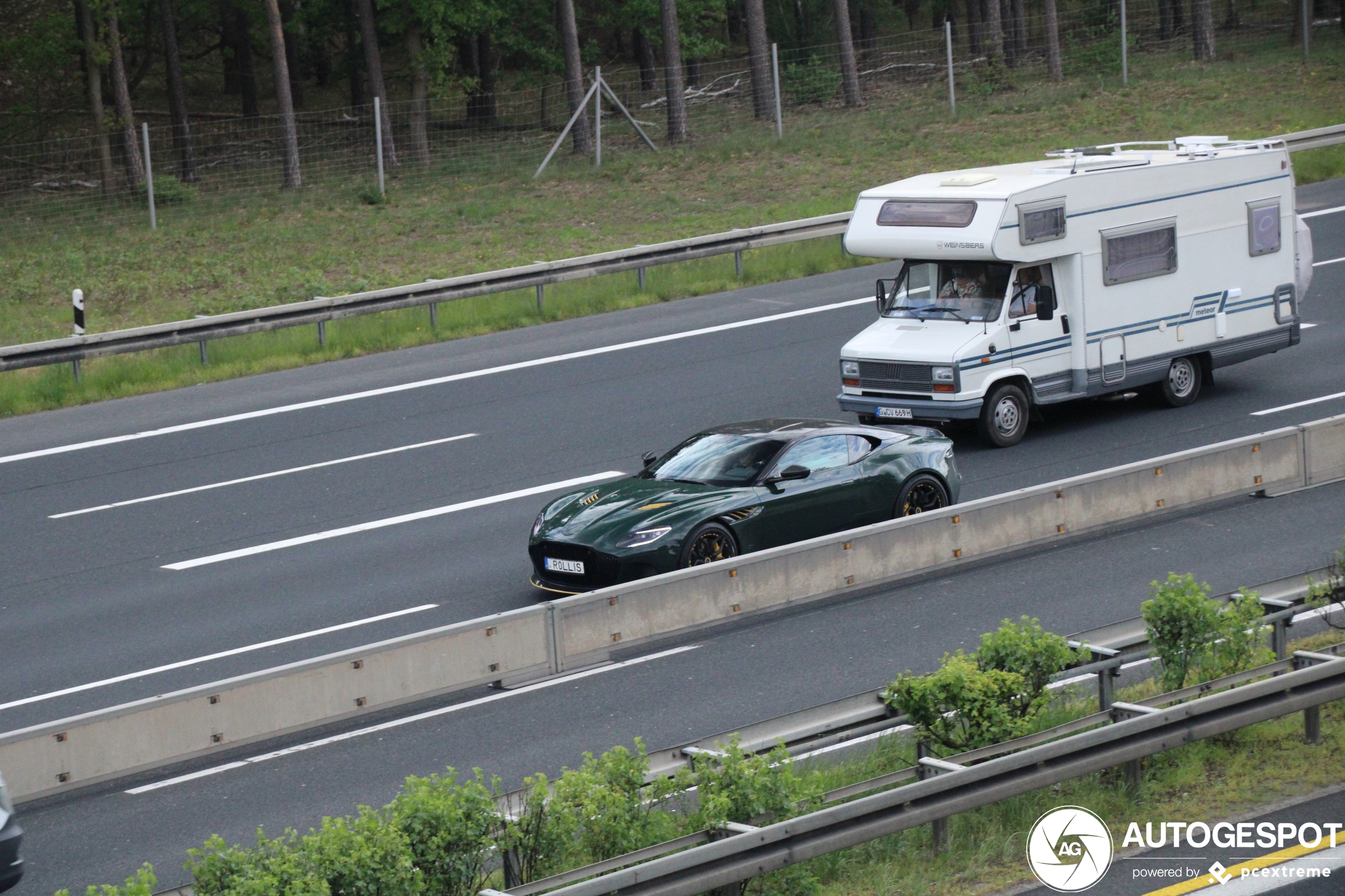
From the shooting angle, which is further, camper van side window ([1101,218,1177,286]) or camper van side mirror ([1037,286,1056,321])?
camper van side window ([1101,218,1177,286])

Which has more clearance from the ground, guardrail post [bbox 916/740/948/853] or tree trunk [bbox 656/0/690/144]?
tree trunk [bbox 656/0/690/144]

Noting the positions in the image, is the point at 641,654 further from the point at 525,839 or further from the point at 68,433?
the point at 68,433

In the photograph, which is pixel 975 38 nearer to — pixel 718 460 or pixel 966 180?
pixel 966 180

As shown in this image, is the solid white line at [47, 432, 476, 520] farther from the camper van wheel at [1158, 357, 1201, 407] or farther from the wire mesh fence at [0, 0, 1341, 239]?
the wire mesh fence at [0, 0, 1341, 239]

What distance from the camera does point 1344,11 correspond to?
152 feet

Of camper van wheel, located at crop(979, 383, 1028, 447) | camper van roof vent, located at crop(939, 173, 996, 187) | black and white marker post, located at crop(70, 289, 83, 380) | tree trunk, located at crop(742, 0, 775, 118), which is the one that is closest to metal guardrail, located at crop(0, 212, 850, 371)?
black and white marker post, located at crop(70, 289, 83, 380)

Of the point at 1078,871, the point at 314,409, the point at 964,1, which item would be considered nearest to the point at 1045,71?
the point at 964,1

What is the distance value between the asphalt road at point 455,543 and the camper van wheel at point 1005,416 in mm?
303

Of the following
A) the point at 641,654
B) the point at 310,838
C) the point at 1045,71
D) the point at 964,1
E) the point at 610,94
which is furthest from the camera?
the point at 964,1

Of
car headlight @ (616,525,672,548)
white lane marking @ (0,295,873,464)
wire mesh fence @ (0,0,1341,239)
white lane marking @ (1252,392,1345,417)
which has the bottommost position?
white lane marking @ (1252,392,1345,417)

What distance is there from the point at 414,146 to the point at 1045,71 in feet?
58.5

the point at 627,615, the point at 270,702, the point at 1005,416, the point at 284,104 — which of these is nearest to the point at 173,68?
the point at 284,104

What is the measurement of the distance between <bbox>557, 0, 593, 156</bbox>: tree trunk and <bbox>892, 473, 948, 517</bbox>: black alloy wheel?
2394 cm

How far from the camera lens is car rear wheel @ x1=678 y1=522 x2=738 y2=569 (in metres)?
13.1
